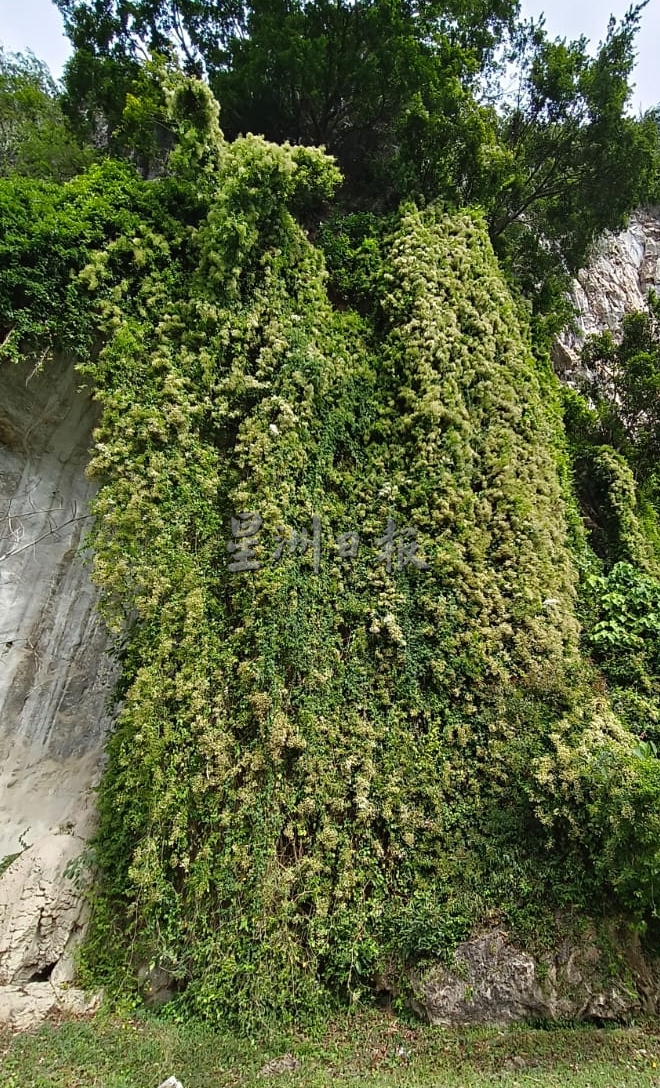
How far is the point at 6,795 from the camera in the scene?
262 inches

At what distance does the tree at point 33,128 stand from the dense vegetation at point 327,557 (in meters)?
0.57

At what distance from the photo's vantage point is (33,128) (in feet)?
39.4

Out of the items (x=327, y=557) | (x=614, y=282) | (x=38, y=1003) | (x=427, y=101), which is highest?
(x=614, y=282)

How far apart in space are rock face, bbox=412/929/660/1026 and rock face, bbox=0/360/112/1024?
12.2 feet

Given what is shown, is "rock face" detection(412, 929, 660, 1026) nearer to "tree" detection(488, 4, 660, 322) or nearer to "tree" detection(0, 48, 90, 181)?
"tree" detection(488, 4, 660, 322)

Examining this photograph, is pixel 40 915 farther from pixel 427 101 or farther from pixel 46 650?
pixel 427 101

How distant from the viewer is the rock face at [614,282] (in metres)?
12.9

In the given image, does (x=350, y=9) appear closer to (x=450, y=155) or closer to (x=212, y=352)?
(x=450, y=155)

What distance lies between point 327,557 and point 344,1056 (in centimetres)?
475

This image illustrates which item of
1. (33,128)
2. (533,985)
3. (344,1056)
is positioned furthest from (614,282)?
(344,1056)

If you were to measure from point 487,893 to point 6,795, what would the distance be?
214 inches

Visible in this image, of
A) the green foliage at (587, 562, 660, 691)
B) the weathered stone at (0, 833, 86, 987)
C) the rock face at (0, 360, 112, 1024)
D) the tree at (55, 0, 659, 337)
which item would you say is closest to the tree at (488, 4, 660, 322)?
the tree at (55, 0, 659, 337)

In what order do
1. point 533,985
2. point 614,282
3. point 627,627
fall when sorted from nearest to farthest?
point 533,985 → point 627,627 → point 614,282

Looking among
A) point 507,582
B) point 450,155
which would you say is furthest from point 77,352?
point 450,155
